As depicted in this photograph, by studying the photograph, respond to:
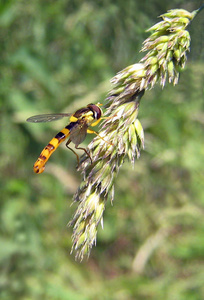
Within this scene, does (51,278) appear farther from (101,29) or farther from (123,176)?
(101,29)

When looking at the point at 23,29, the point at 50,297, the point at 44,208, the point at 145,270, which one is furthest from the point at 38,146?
the point at 145,270

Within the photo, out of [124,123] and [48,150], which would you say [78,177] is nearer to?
[48,150]

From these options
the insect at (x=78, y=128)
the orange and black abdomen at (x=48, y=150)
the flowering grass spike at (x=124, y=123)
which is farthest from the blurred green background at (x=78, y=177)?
the flowering grass spike at (x=124, y=123)

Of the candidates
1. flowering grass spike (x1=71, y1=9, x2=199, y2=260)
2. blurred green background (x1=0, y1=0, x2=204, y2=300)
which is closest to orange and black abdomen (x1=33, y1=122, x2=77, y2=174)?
flowering grass spike (x1=71, y1=9, x2=199, y2=260)

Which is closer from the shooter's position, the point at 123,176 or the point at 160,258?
the point at 160,258

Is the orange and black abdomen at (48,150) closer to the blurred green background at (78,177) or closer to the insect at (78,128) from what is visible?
the insect at (78,128)

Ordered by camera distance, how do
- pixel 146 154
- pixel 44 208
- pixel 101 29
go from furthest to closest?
pixel 146 154
pixel 44 208
pixel 101 29
